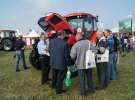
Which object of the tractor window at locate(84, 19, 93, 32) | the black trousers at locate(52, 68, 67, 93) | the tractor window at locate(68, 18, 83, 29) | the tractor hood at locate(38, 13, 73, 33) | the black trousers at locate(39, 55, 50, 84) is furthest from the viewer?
the tractor window at locate(84, 19, 93, 32)

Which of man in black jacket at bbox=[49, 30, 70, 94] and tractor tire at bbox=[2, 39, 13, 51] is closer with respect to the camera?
man in black jacket at bbox=[49, 30, 70, 94]

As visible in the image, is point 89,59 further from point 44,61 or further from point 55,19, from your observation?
point 55,19

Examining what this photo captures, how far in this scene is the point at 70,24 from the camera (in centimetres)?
1367

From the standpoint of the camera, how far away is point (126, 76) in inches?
491

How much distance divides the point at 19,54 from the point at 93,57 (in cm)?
615

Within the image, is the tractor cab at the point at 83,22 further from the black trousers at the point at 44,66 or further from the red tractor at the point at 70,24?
the black trousers at the point at 44,66

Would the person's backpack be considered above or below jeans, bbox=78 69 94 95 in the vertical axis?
above

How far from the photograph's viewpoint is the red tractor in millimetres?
12461

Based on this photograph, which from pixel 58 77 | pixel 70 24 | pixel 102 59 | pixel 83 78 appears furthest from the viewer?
pixel 70 24

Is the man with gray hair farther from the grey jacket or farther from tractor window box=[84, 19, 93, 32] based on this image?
tractor window box=[84, 19, 93, 32]

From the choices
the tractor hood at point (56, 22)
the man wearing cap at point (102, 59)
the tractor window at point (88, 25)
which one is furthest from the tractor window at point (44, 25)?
the man wearing cap at point (102, 59)

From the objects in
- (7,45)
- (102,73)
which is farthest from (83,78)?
(7,45)

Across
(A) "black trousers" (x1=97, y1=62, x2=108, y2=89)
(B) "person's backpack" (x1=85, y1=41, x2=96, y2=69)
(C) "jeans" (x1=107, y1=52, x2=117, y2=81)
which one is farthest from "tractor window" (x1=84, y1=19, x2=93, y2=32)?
(B) "person's backpack" (x1=85, y1=41, x2=96, y2=69)

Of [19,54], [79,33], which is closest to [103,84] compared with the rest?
[79,33]
